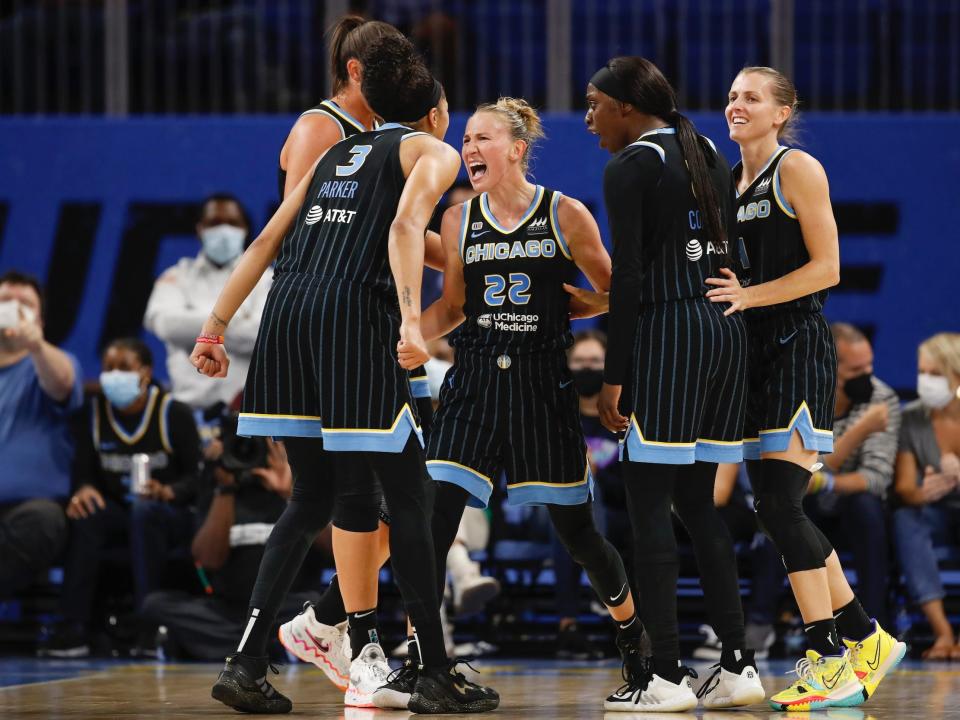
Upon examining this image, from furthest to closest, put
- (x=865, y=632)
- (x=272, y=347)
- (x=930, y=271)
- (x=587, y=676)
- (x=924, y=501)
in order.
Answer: (x=930, y=271)
(x=924, y=501)
(x=587, y=676)
(x=865, y=632)
(x=272, y=347)

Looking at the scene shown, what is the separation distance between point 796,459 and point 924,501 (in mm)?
2978

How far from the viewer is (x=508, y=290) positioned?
4.68 meters

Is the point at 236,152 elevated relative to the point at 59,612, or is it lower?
elevated

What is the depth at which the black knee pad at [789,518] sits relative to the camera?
4508 mm

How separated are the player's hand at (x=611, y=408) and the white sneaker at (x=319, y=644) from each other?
1.15 metres

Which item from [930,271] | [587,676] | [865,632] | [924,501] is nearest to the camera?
[865,632]

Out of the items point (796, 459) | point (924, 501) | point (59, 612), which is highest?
point (796, 459)

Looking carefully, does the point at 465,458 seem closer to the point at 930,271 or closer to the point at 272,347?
the point at 272,347

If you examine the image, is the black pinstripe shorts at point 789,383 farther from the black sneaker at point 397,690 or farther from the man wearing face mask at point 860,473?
the man wearing face mask at point 860,473

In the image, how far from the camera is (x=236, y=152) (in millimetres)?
9133

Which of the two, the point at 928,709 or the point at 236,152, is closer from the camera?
the point at 928,709

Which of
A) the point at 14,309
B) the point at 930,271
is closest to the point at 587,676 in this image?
the point at 14,309

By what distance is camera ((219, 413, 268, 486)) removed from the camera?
6938 mm

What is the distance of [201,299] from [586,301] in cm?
383
